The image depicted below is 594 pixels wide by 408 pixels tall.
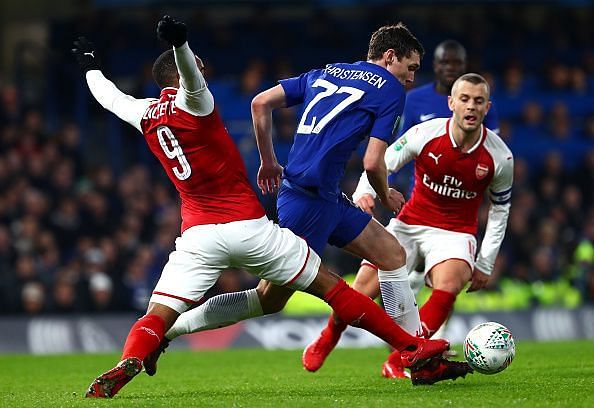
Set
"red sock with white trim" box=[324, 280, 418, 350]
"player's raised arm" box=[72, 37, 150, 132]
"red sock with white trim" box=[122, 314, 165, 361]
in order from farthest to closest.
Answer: "player's raised arm" box=[72, 37, 150, 132] < "red sock with white trim" box=[324, 280, 418, 350] < "red sock with white trim" box=[122, 314, 165, 361]

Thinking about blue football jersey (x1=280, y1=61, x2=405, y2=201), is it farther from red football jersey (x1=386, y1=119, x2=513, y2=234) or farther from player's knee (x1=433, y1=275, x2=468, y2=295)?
player's knee (x1=433, y1=275, x2=468, y2=295)

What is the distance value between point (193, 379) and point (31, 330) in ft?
19.7

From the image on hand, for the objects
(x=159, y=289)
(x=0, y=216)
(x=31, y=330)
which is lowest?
(x=31, y=330)

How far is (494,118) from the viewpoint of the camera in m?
8.72

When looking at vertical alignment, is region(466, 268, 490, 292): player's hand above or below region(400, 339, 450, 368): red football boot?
above

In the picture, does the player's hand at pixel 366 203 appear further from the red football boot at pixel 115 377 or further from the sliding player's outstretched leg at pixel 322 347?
the red football boot at pixel 115 377

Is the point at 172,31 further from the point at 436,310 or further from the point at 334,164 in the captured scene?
the point at 436,310

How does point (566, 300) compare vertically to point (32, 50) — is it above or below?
below

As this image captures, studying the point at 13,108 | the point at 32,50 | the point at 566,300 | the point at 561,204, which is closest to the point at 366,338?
the point at 566,300

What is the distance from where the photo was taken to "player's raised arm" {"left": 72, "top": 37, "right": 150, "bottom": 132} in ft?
22.2

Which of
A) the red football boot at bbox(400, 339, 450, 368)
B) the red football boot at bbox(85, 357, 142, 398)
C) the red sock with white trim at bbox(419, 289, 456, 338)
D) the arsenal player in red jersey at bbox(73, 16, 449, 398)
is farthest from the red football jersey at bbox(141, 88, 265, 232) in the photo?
the red sock with white trim at bbox(419, 289, 456, 338)

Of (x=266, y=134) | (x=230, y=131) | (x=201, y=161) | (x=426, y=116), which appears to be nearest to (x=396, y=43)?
(x=266, y=134)

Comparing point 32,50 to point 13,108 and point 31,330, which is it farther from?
point 31,330

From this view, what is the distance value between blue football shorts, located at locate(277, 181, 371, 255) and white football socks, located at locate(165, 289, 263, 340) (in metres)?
0.55
